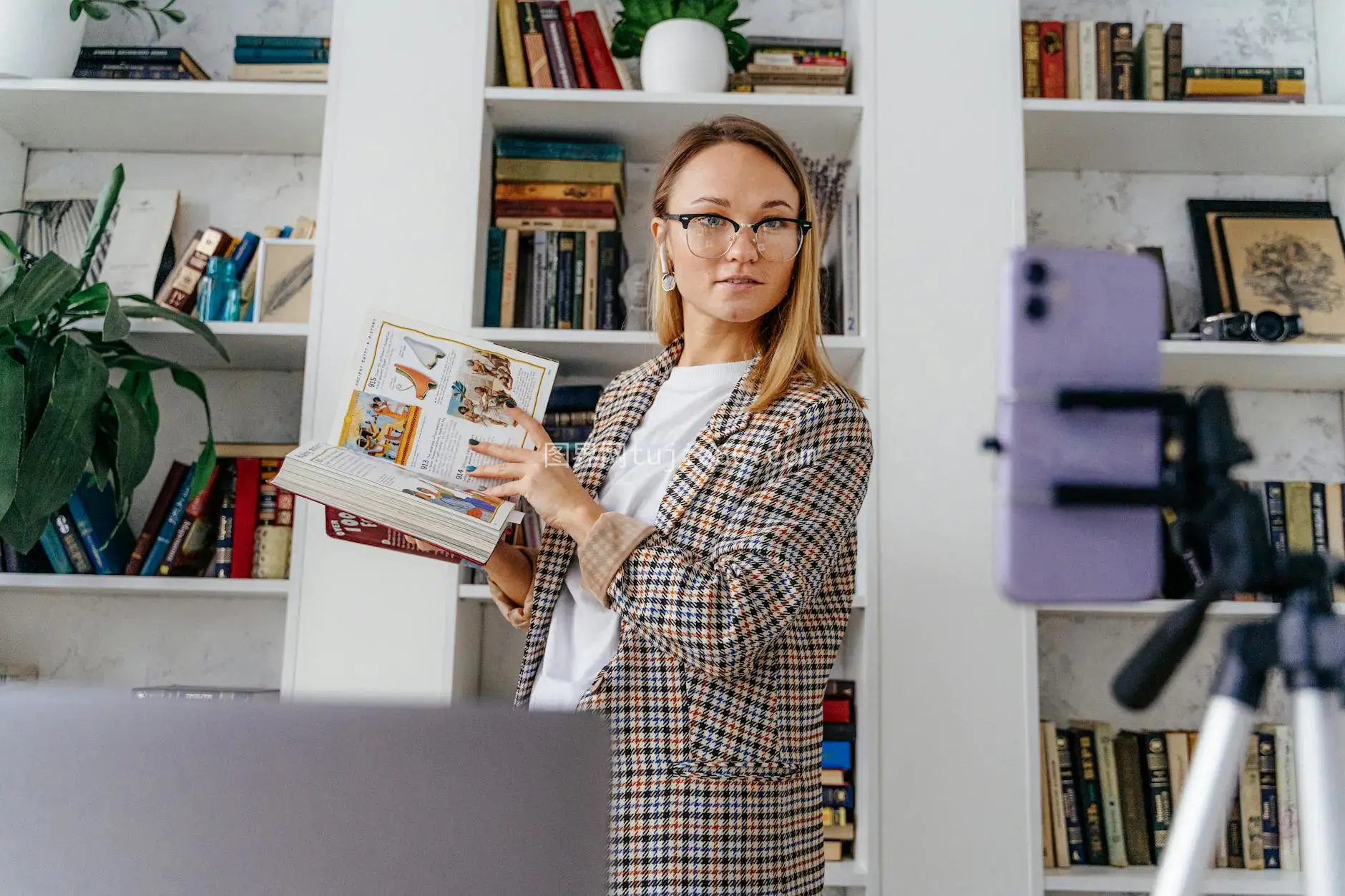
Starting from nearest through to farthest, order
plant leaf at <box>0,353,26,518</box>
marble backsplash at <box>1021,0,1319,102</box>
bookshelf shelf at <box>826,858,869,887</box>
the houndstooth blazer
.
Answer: the houndstooth blazer
plant leaf at <box>0,353,26,518</box>
bookshelf shelf at <box>826,858,869,887</box>
marble backsplash at <box>1021,0,1319,102</box>

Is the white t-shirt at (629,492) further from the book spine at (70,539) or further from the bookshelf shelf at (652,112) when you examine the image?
the book spine at (70,539)

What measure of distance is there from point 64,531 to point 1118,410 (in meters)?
2.06

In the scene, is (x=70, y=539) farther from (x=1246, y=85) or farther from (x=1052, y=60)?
(x=1246, y=85)

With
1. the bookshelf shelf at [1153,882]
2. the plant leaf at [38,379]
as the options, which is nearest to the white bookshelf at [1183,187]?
the bookshelf shelf at [1153,882]

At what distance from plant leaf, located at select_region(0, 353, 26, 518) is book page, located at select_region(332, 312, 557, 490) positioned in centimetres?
70

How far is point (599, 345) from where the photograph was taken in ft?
6.76

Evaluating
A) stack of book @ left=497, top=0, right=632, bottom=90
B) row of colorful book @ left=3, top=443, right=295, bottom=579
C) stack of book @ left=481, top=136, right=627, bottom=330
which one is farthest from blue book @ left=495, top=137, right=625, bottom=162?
row of colorful book @ left=3, top=443, right=295, bottom=579

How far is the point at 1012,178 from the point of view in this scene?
208cm

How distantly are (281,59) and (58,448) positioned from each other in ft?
3.22

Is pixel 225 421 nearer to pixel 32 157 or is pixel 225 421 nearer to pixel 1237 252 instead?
pixel 32 157

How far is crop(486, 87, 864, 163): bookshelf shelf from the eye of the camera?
2102 mm

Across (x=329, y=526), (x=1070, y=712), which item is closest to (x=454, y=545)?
(x=329, y=526)

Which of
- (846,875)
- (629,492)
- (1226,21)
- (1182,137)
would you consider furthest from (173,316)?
(1226,21)

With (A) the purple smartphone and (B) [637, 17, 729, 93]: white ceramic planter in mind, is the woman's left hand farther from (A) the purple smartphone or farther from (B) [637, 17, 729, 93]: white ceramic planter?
(B) [637, 17, 729, 93]: white ceramic planter
